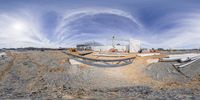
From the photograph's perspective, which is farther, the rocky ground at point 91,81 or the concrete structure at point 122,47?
the concrete structure at point 122,47

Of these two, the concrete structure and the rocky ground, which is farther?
the concrete structure

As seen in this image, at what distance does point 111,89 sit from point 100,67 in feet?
24.8

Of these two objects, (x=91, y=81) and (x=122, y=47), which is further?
(x=122, y=47)

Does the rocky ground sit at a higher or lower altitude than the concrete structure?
lower

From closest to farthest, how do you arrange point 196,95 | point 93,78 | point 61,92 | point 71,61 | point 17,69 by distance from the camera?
1. point 196,95
2. point 61,92
3. point 93,78
4. point 17,69
5. point 71,61

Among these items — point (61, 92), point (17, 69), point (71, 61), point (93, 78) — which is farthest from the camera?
point (71, 61)

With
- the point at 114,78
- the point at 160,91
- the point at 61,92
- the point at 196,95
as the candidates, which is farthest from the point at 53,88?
the point at 196,95

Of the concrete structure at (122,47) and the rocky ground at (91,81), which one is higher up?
the concrete structure at (122,47)

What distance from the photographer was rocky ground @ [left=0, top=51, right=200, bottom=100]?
23891 millimetres

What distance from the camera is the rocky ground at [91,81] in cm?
2389

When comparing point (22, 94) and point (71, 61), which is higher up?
point (71, 61)

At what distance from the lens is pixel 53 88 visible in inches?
1029

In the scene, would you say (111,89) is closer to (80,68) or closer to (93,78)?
(93,78)

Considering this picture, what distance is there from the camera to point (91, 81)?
28672mm
